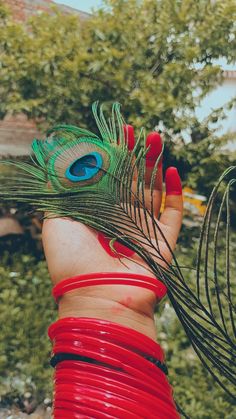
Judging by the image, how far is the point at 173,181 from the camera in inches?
74.4

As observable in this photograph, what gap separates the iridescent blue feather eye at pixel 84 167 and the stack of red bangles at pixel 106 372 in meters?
0.35

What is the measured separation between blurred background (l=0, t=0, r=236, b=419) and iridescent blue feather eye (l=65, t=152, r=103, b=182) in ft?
9.03

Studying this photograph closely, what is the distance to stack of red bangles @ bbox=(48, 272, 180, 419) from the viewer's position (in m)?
1.49

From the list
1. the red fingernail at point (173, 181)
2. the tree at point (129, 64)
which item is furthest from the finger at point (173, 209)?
the tree at point (129, 64)

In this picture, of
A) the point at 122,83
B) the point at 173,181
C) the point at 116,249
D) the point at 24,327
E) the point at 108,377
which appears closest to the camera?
the point at 108,377

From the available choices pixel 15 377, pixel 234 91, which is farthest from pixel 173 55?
pixel 15 377

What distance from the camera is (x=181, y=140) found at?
5621 mm

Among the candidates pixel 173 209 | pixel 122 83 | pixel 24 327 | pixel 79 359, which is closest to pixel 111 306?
pixel 79 359

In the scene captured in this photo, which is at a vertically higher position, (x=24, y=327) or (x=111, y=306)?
(x=111, y=306)

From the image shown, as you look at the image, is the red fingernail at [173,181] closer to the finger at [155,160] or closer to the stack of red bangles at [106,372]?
the finger at [155,160]

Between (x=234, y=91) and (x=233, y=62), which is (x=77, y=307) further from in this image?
(x=234, y=91)

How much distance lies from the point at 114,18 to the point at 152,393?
459cm

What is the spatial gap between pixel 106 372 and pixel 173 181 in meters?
0.74

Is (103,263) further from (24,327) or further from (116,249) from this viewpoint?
(24,327)
